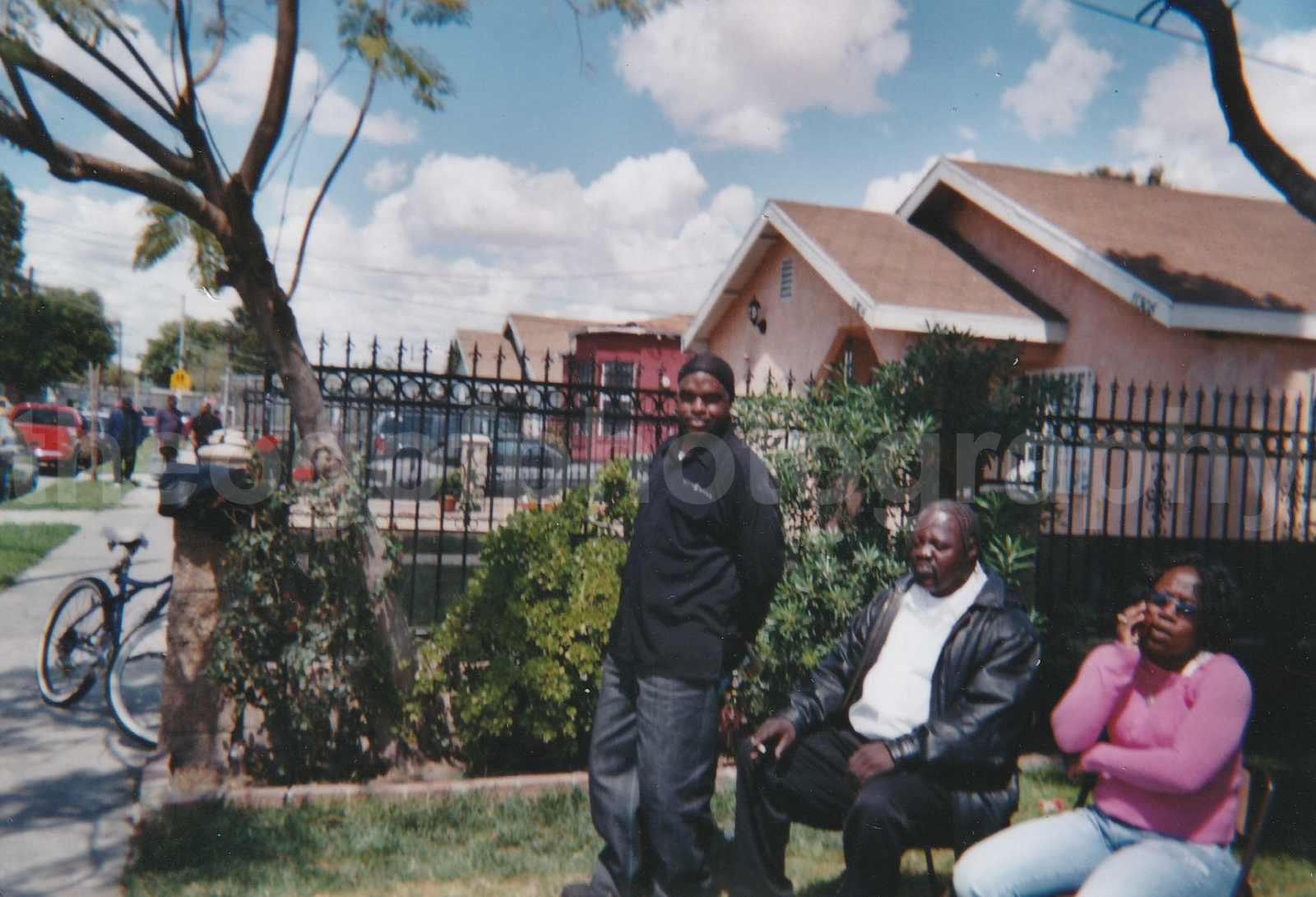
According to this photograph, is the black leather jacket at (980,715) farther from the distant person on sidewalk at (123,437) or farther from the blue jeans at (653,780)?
the distant person on sidewalk at (123,437)

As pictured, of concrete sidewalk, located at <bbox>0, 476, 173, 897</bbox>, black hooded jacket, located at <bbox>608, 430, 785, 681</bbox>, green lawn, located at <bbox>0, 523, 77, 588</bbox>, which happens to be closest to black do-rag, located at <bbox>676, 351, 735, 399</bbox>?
black hooded jacket, located at <bbox>608, 430, 785, 681</bbox>

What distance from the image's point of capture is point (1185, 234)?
11.9 metres

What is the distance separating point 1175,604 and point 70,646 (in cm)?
575

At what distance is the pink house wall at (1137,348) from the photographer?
972 cm

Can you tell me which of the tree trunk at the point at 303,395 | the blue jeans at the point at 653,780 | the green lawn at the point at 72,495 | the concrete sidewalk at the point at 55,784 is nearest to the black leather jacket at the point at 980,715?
the blue jeans at the point at 653,780

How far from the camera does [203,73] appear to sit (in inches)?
182

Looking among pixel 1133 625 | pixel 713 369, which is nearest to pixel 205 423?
pixel 713 369

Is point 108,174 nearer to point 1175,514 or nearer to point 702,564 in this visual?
point 702,564

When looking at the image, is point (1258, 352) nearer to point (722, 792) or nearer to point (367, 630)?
point (722, 792)

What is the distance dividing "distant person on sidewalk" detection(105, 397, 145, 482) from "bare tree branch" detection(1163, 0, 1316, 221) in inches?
773

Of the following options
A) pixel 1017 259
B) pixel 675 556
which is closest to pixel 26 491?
pixel 1017 259

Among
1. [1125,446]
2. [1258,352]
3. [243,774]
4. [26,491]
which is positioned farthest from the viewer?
[26,491]

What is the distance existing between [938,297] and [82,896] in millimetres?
9893

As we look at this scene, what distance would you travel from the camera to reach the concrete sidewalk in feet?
12.1
